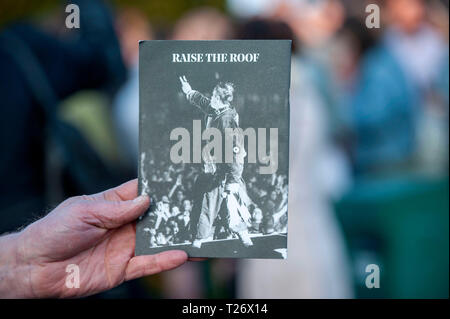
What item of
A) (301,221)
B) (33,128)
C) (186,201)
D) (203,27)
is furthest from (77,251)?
(203,27)

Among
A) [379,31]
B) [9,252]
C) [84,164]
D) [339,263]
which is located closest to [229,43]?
[9,252]

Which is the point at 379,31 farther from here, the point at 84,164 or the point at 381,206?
the point at 84,164

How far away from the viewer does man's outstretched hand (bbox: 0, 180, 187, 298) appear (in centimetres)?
173

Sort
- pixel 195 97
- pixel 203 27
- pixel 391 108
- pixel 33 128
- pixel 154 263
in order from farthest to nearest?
1. pixel 391 108
2. pixel 203 27
3. pixel 33 128
4. pixel 154 263
5. pixel 195 97

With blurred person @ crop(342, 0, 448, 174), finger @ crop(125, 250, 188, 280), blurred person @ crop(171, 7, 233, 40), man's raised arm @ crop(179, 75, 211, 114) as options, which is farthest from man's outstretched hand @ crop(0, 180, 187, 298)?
blurred person @ crop(342, 0, 448, 174)

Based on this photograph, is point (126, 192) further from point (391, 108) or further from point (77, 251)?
point (391, 108)

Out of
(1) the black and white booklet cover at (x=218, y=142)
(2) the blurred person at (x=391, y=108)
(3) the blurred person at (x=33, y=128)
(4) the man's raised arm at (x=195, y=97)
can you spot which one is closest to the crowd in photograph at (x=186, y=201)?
(1) the black and white booklet cover at (x=218, y=142)

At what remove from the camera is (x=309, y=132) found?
335 centimetres

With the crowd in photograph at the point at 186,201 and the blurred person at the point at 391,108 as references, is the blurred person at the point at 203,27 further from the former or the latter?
the crowd in photograph at the point at 186,201

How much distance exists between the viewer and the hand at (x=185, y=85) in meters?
1.62

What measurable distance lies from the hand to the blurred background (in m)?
0.21

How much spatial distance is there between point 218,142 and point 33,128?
4.32 ft

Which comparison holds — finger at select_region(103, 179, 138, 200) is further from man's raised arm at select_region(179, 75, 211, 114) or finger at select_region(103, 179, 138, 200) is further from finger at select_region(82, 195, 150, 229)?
man's raised arm at select_region(179, 75, 211, 114)

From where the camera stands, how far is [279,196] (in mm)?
1621
